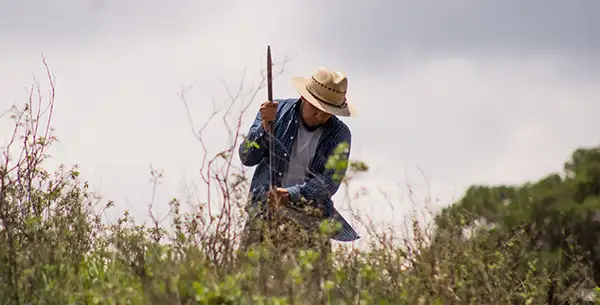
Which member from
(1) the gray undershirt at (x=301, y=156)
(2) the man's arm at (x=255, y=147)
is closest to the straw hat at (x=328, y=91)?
(1) the gray undershirt at (x=301, y=156)

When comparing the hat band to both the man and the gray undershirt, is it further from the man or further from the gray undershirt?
the gray undershirt

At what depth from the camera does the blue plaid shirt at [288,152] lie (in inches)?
291

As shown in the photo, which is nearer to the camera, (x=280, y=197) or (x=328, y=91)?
(x=280, y=197)

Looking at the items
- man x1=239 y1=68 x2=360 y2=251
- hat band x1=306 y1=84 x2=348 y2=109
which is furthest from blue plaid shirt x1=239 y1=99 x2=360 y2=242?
hat band x1=306 y1=84 x2=348 y2=109

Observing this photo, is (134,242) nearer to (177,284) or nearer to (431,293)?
(177,284)

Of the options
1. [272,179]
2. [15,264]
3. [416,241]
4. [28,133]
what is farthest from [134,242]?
[28,133]

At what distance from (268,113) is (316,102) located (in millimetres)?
377

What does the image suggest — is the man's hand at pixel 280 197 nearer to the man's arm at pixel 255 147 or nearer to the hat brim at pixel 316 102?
the man's arm at pixel 255 147

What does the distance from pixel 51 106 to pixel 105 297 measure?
322 cm

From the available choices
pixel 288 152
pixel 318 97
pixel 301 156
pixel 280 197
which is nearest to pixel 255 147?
pixel 288 152

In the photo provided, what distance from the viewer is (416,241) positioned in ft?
23.2

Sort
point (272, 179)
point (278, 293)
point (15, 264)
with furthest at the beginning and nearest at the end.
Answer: point (272, 179) < point (15, 264) < point (278, 293)

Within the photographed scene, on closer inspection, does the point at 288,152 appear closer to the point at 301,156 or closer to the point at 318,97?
the point at 301,156

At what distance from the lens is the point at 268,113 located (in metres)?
7.54
